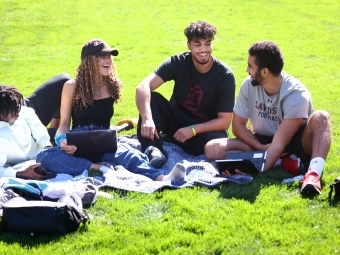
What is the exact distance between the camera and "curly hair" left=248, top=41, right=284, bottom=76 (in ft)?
20.5

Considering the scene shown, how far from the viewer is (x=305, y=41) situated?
15.1m

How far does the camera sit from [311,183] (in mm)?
5590

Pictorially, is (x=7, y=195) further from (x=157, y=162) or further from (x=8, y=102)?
(x=157, y=162)

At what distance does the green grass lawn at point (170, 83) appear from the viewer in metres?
4.83

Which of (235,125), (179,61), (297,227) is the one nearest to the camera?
(297,227)

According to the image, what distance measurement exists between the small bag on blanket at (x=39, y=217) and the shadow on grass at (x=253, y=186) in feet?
4.93

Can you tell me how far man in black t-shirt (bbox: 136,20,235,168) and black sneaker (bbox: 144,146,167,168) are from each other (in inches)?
4.9

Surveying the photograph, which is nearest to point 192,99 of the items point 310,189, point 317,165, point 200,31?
point 200,31

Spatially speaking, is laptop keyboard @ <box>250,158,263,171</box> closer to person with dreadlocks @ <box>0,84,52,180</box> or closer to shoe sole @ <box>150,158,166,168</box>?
shoe sole @ <box>150,158,166,168</box>

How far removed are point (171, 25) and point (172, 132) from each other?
A: 1077cm

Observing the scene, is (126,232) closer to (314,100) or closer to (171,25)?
(314,100)

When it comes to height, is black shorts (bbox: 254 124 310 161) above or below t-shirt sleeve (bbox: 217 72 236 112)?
below

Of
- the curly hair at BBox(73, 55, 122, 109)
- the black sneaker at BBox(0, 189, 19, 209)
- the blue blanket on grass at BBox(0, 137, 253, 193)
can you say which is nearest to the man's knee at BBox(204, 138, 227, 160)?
the blue blanket on grass at BBox(0, 137, 253, 193)

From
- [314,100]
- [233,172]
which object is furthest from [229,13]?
[233,172]
